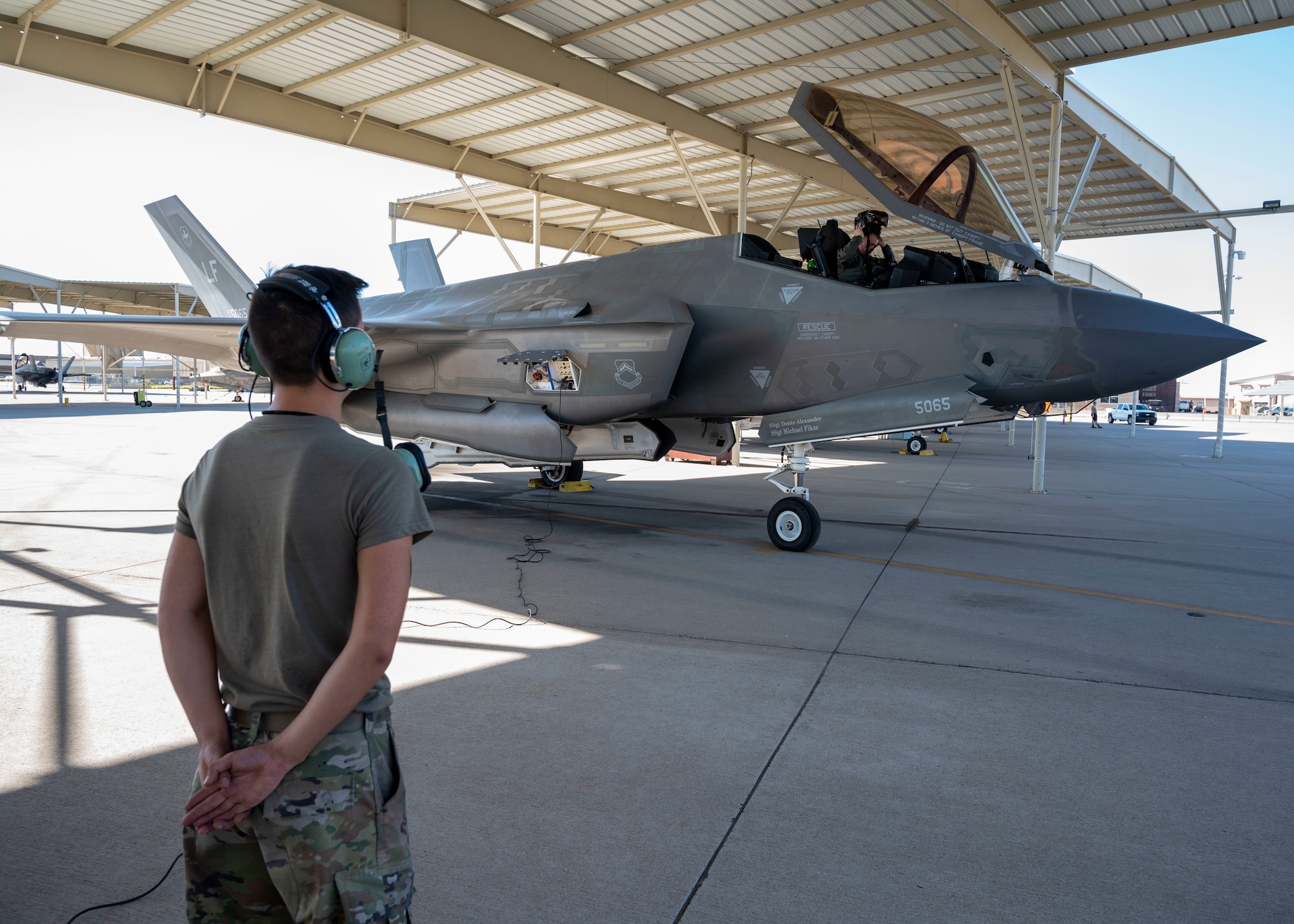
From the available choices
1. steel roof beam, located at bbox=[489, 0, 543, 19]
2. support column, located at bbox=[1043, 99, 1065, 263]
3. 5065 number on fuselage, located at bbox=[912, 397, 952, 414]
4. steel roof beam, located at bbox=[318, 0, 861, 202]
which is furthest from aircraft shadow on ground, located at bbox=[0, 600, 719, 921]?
support column, located at bbox=[1043, 99, 1065, 263]

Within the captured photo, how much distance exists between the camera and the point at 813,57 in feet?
43.2

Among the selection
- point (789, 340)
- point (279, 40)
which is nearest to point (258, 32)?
point (279, 40)

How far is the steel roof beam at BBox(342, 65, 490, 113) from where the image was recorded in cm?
1368

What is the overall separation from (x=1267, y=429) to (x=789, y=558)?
54.1 meters

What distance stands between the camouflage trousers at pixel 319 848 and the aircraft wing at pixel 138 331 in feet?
28.3

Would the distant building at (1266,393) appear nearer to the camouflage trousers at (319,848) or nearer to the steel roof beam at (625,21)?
the steel roof beam at (625,21)

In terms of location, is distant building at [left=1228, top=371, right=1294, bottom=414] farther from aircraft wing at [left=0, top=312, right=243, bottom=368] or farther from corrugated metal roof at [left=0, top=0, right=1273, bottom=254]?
aircraft wing at [left=0, top=312, right=243, bottom=368]

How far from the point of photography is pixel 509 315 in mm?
9305

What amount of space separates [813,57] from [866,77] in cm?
124

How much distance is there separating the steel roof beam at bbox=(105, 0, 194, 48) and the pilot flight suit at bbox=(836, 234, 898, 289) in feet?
33.0

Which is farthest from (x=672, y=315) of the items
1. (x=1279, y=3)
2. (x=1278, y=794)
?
(x=1279, y=3)

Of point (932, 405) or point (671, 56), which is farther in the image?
point (671, 56)

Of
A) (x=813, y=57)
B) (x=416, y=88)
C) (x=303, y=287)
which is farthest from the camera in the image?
(x=416, y=88)

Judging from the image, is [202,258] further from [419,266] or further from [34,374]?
[34,374]
